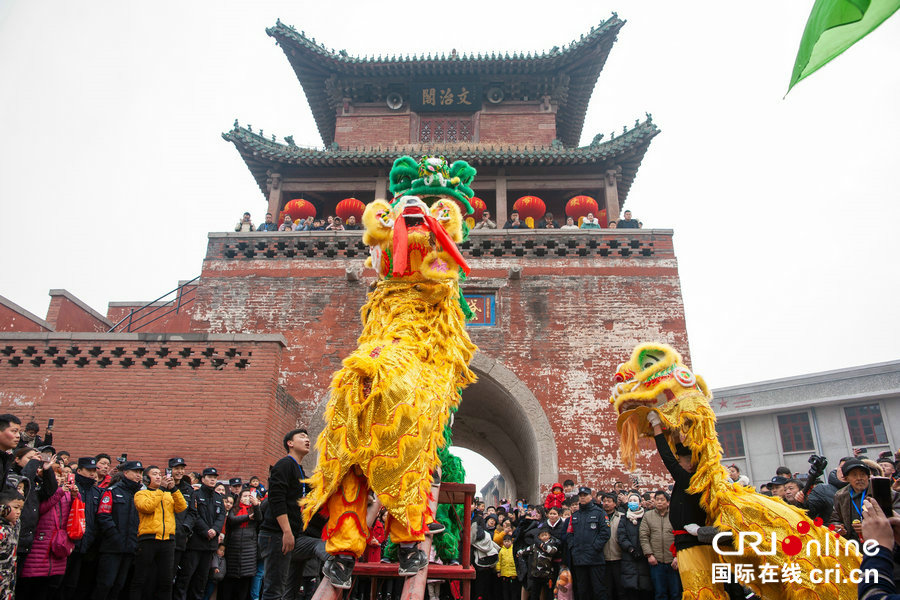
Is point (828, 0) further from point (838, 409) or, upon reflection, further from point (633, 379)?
point (838, 409)

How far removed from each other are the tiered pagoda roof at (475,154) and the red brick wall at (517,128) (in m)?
1.33

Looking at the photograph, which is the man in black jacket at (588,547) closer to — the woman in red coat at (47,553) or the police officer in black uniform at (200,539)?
the police officer in black uniform at (200,539)

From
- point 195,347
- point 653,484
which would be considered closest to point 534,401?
point 653,484

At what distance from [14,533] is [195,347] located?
19.8ft

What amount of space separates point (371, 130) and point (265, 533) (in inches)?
518

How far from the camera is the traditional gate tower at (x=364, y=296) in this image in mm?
9203

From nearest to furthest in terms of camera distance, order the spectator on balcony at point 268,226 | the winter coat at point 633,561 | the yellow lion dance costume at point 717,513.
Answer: the yellow lion dance costume at point 717,513 → the winter coat at point 633,561 → the spectator on balcony at point 268,226

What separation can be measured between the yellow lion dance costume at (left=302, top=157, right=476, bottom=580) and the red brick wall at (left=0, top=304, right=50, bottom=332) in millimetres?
10980

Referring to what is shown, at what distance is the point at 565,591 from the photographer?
6.51 meters

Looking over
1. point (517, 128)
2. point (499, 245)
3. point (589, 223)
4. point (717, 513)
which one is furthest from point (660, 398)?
point (517, 128)

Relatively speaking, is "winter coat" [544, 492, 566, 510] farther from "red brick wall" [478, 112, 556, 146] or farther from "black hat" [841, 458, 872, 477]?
"red brick wall" [478, 112, 556, 146]

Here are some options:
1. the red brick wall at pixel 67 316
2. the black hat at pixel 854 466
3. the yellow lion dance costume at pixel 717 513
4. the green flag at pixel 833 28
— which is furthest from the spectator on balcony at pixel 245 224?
the green flag at pixel 833 28

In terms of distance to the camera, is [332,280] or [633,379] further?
[332,280]

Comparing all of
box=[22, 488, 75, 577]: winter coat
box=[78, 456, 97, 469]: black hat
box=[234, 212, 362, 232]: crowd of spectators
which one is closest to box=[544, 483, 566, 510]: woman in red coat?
box=[78, 456, 97, 469]: black hat
